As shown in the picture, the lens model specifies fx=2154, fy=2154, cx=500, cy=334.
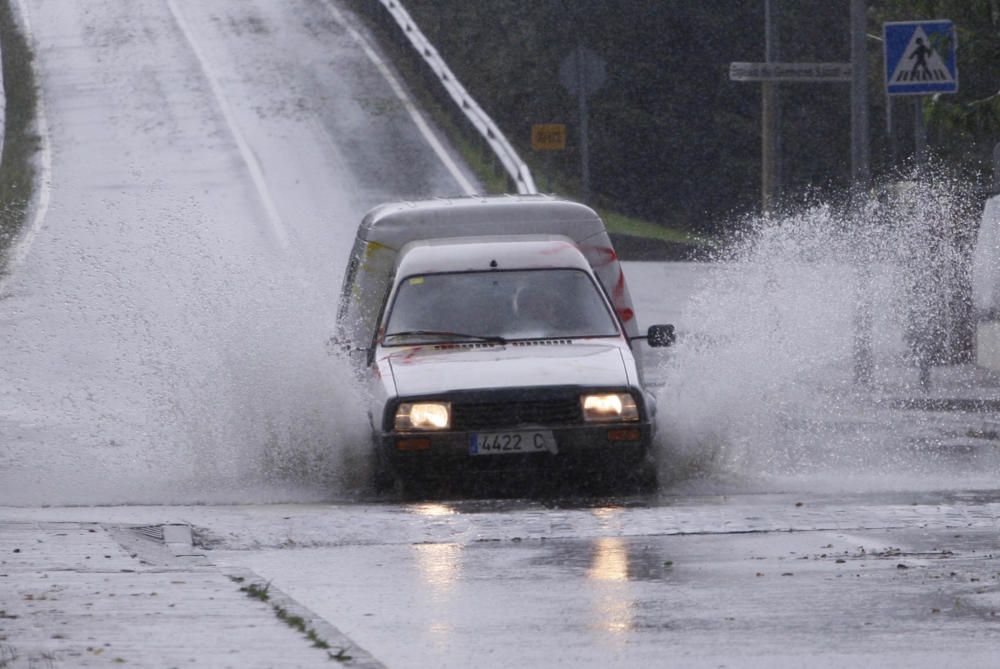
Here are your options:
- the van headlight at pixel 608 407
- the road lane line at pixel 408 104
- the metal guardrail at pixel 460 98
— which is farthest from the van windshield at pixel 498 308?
the road lane line at pixel 408 104

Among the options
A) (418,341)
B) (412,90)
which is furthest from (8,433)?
(412,90)

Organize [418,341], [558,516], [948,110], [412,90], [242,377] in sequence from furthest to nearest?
[412,90], [948,110], [242,377], [418,341], [558,516]

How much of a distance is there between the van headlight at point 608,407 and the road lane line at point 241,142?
19.3 m

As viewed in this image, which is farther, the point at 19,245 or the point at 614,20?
the point at 614,20

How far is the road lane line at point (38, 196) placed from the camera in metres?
28.7

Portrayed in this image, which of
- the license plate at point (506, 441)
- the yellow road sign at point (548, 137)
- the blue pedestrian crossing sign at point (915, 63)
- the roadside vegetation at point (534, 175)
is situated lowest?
the roadside vegetation at point (534, 175)

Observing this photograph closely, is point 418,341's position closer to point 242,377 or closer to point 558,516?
point 242,377

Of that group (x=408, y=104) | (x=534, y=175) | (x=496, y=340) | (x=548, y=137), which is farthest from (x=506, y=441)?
(x=534, y=175)

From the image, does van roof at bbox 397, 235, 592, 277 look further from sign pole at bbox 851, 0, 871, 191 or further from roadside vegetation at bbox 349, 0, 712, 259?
roadside vegetation at bbox 349, 0, 712, 259

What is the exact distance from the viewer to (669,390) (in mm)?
13500

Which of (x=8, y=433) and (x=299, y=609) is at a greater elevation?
(x=299, y=609)

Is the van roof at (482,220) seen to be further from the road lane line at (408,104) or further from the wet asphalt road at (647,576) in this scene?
the road lane line at (408,104)

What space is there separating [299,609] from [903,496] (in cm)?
497

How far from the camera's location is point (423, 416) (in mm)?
11352
